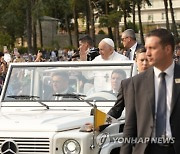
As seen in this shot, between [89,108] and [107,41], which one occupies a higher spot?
[107,41]

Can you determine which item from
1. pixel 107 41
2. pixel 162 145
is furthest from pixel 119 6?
pixel 162 145

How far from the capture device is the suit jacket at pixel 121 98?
5.25 metres

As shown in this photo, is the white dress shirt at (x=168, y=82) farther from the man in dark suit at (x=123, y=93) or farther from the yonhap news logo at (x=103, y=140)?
the yonhap news logo at (x=103, y=140)

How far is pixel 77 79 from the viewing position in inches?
298

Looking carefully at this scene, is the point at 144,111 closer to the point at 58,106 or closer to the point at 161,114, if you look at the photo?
the point at 161,114

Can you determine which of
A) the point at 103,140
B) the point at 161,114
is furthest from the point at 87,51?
the point at 161,114

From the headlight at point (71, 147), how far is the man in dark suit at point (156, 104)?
93 cm

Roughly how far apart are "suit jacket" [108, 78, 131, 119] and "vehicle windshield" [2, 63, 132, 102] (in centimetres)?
131

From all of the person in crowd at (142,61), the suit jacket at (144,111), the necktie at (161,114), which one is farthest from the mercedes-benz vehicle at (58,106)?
the necktie at (161,114)

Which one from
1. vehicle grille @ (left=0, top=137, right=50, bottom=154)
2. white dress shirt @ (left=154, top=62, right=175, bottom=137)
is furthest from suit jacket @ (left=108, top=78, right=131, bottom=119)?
vehicle grille @ (left=0, top=137, right=50, bottom=154)

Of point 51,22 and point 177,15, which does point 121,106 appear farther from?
point 177,15

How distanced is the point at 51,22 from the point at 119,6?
23315 millimetres

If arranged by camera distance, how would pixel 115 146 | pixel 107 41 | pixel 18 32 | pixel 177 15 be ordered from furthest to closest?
pixel 177 15 < pixel 18 32 < pixel 107 41 < pixel 115 146

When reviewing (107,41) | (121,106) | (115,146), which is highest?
(107,41)
